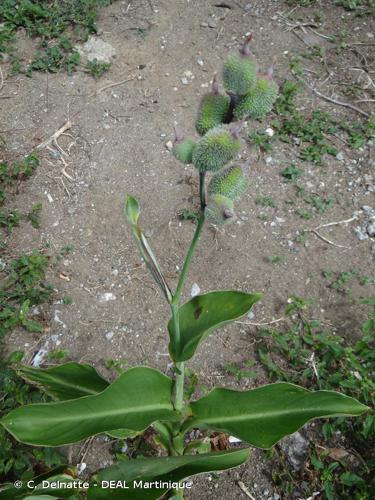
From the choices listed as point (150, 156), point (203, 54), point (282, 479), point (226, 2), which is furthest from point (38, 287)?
point (226, 2)

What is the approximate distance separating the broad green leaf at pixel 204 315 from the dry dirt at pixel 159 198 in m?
0.55

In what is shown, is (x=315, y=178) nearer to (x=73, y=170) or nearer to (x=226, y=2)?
(x=73, y=170)

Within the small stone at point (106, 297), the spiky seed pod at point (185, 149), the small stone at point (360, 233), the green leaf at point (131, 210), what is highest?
the spiky seed pod at point (185, 149)

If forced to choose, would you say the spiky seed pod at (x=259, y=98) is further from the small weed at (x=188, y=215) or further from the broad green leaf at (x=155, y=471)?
the small weed at (x=188, y=215)

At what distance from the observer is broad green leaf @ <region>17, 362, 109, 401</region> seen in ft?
4.66

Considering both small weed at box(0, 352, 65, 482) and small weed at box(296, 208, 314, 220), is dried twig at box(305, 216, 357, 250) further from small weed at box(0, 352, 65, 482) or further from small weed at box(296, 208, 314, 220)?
small weed at box(0, 352, 65, 482)

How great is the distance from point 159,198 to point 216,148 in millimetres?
1447

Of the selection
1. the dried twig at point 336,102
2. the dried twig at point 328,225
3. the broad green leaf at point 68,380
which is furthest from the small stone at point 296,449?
the dried twig at point 336,102

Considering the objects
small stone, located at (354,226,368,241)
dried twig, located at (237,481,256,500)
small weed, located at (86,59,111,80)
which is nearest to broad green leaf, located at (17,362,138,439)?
dried twig, located at (237,481,256,500)

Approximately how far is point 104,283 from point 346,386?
1.13m

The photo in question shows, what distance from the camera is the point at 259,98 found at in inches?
42.3

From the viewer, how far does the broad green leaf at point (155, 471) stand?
3.86 feet

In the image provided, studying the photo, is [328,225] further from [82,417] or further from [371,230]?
[82,417]

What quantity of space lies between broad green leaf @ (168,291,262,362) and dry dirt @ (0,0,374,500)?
554 millimetres
